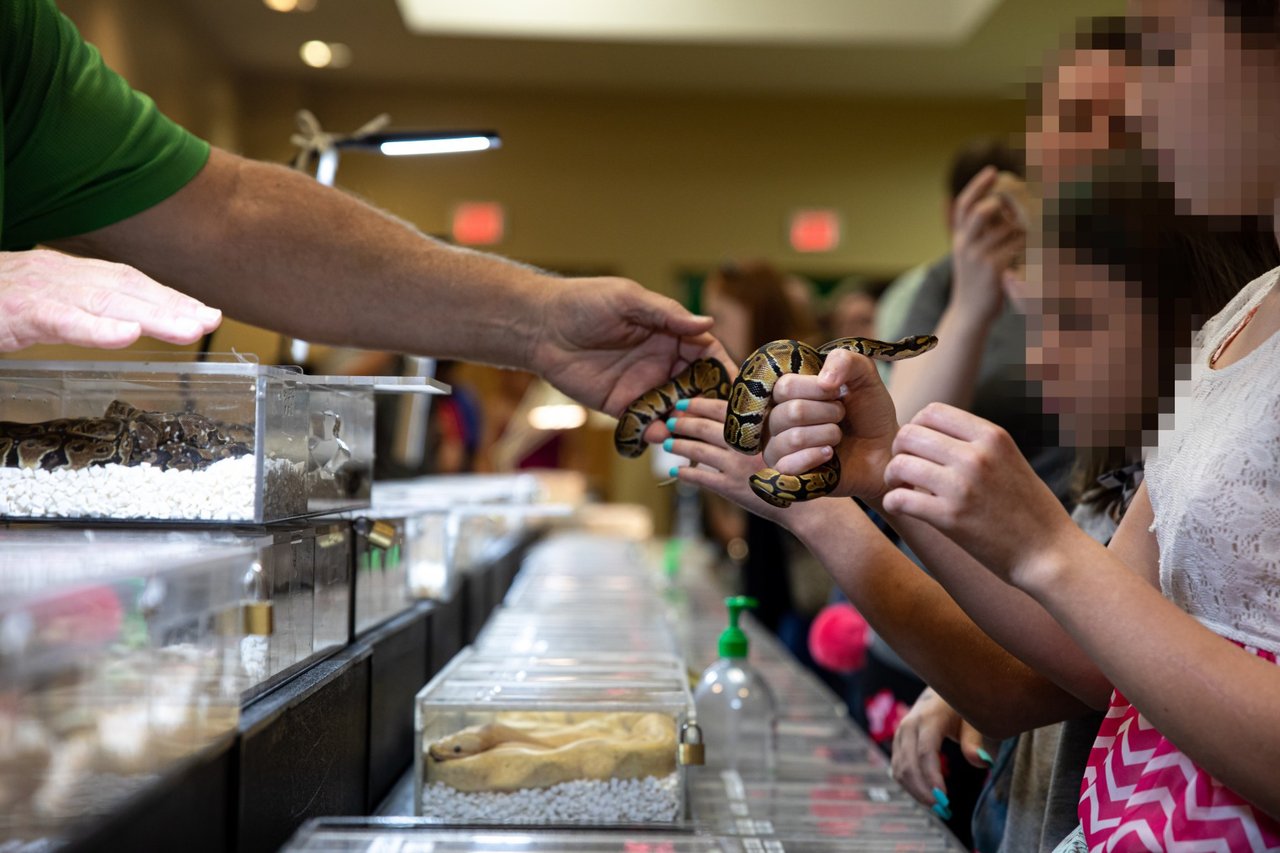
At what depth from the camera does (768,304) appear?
3885 millimetres

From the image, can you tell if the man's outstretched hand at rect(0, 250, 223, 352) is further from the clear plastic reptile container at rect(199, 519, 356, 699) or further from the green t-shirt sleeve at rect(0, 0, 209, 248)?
the green t-shirt sleeve at rect(0, 0, 209, 248)

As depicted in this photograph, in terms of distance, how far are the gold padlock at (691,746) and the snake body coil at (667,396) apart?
20.3 inches

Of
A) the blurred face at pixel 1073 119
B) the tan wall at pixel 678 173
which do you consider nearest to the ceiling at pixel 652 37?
the tan wall at pixel 678 173

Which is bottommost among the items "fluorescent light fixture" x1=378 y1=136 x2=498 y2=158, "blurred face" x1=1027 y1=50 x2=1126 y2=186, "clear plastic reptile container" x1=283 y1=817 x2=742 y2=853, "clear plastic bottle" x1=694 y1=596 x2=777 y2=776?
"clear plastic bottle" x1=694 y1=596 x2=777 y2=776

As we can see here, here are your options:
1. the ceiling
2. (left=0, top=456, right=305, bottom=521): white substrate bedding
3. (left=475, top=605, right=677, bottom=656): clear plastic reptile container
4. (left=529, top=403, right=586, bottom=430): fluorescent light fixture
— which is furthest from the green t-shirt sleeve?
the ceiling

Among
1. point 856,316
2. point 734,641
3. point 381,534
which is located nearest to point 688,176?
point 856,316

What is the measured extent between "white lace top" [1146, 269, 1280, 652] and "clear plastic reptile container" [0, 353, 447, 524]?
900mm

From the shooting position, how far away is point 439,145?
2049 millimetres

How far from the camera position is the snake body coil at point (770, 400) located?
1.19m

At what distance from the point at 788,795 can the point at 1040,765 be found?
33 centimetres

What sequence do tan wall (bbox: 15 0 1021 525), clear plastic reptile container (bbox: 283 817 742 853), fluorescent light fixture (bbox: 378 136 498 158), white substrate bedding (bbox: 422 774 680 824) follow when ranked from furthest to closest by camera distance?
tan wall (bbox: 15 0 1021 525) → fluorescent light fixture (bbox: 378 136 498 158) → white substrate bedding (bbox: 422 774 680 824) → clear plastic reptile container (bbox: 283 817 742 853)

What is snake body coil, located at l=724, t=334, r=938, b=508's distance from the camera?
3.89 ft

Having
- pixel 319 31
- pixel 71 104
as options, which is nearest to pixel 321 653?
pixel 71 104

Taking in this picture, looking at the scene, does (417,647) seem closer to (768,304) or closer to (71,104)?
Answer: (71,104)
